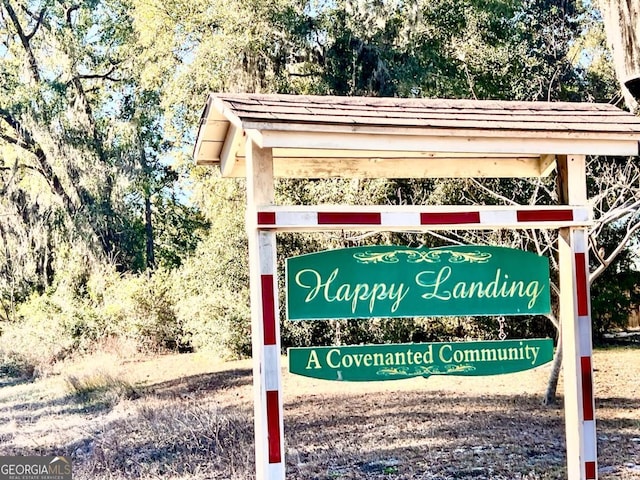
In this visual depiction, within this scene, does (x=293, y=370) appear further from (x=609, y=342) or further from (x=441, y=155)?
(x=609, y=342)

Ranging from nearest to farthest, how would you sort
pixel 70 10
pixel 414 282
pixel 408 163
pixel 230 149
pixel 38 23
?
pixel 414 282, pixel 230 149, pixel 408 163, pixel 38 23, pixel 70 10

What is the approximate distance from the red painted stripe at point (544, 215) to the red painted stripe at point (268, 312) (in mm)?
1461

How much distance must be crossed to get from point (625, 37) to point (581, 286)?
1.60 metres

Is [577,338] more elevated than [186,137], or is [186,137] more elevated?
[186,137]

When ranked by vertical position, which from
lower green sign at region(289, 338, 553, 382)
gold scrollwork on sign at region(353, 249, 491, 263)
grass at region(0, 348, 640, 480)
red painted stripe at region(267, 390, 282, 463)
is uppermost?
gold scrollwork on sign at region(353, 249, 491, 263)

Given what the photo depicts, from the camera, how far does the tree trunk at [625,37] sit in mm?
4324

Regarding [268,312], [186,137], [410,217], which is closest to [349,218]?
[410,217]

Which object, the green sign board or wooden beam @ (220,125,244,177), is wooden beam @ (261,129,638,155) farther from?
the green sign board

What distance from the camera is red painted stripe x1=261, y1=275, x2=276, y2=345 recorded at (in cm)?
359

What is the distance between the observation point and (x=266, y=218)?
361 centimetres

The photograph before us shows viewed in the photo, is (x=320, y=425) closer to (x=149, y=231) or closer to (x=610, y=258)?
(x=610, y=258)

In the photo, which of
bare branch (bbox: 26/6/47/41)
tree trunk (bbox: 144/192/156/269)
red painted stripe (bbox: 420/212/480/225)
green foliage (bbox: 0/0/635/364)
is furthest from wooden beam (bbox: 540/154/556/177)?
bare branch (bbox: 26/6/47/41)

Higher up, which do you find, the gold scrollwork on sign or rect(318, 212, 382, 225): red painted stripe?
rect(318, 212, 382, 225): red painted stripe

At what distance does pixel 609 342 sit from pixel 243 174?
11687mm
